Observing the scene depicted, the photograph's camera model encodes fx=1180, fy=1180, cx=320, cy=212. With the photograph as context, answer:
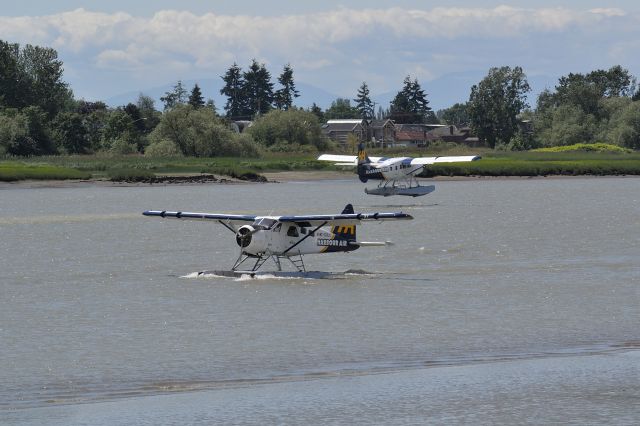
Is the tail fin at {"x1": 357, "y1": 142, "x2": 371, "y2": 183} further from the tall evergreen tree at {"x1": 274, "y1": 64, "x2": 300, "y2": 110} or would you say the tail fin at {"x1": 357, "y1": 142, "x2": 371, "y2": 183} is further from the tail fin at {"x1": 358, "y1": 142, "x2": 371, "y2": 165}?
the tall evergreen tree at {"x1": 274, "y1": 64, "x2": 300, "y2": 110}

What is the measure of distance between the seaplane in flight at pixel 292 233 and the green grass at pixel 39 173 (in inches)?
1860

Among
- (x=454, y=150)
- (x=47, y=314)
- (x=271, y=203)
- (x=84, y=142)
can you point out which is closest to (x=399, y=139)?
(x=454, y=150)

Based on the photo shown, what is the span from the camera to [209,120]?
9562 centimetres

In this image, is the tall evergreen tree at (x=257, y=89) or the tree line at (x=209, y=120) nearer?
the tree line at (x=209, y=120)

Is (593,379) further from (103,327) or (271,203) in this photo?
(271,203)

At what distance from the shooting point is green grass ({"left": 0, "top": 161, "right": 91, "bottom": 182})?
7125 centimetres

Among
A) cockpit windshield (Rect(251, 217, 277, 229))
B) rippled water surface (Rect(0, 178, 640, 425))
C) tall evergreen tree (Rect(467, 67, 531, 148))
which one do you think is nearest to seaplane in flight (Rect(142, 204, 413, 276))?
cockpit windshield (Rect(251, 217, 277, 229))

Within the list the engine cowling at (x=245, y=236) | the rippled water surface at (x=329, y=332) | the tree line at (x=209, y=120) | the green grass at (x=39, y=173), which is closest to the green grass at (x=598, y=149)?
the tree line at (x=209, y=120)

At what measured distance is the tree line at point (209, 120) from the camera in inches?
3681

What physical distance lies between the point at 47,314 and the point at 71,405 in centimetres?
731

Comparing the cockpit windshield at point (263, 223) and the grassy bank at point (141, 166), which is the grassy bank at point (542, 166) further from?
the cockpit windshield at point (263, 223)

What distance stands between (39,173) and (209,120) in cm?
2508

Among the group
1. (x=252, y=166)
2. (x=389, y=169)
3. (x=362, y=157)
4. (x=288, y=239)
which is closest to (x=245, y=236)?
(x=288, y=239)

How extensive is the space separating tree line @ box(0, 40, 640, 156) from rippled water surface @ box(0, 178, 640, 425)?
184 feet
